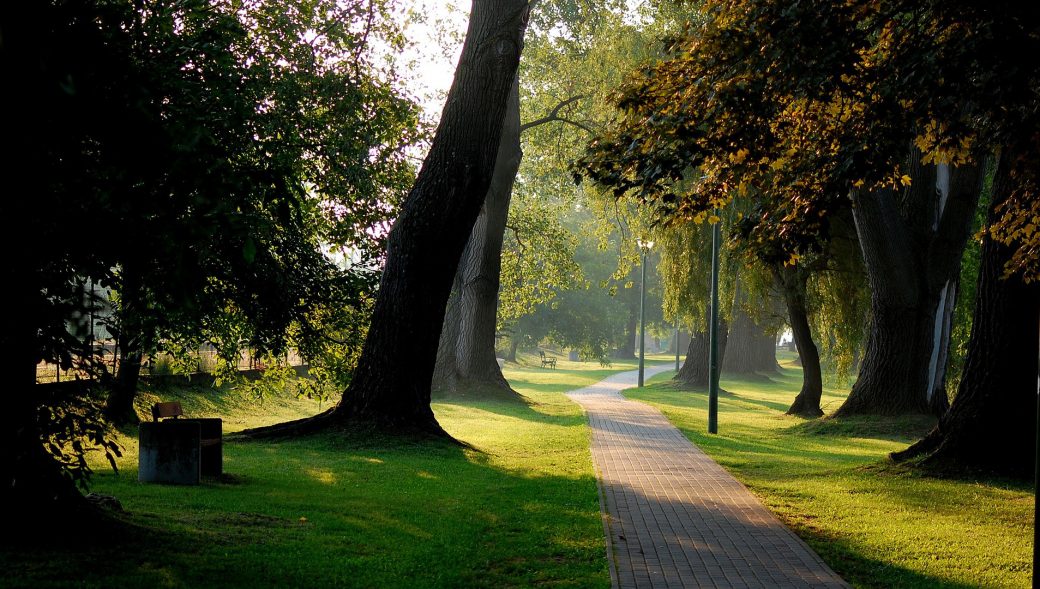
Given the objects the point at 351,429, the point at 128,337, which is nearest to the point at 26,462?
the point at 128,337

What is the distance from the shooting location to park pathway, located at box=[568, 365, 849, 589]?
701 centimetres

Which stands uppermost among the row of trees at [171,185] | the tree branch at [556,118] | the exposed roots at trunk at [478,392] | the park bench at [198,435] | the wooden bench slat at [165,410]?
the tree branch at [556,118]

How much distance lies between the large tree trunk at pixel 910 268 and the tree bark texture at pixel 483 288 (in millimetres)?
11969

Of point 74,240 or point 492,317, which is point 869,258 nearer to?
point 492,317

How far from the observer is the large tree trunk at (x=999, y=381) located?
40.4ft

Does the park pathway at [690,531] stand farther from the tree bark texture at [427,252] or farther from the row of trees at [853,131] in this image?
the tree bark texture at [427,252]

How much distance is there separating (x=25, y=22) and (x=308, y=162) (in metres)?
11.0

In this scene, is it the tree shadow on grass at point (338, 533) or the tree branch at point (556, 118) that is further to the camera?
the tree branch at point (556, 118)

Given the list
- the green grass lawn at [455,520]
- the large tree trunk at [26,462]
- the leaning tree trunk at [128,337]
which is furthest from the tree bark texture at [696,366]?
the large tree trunk at [26,462]

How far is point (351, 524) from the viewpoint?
27.6ft

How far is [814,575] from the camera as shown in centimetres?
715

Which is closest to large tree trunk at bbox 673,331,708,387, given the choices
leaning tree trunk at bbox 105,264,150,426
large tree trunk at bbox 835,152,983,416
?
large tree trunk at bbox 835,152,983,416

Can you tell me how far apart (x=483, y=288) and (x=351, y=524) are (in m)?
21.2

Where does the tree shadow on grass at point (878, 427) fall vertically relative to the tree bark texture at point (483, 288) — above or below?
below
